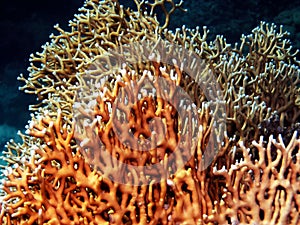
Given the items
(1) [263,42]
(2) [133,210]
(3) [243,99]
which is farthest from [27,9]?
(2) [133,210]

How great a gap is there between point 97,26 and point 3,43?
895 centimetres

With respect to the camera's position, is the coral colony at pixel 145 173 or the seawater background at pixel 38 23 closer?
the coral colony at pixel 145 173

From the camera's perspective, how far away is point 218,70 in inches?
166

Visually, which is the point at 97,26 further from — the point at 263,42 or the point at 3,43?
the point at 3,43

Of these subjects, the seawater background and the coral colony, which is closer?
the coral colony

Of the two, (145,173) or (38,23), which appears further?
(38,23)

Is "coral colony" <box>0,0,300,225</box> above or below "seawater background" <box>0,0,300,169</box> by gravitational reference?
below

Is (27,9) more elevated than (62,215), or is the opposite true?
(27,9)

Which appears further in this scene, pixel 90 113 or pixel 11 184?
pixel 90 113

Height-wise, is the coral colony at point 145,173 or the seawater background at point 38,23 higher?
the seawater background at point 38,23

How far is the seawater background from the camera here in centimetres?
1156

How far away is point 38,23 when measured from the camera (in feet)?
40.2

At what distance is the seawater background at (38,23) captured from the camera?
455 inches

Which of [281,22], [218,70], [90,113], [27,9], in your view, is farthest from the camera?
[27,9]
